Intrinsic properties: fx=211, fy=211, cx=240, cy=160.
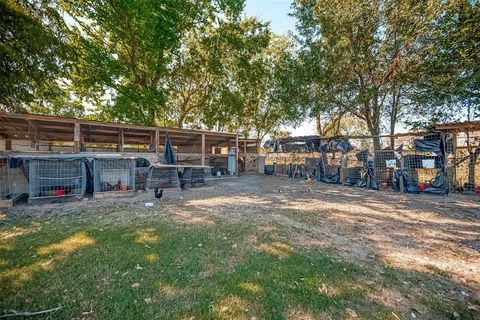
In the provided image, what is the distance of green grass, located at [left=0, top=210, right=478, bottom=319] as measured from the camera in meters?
2.02

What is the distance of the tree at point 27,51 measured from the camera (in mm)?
5004

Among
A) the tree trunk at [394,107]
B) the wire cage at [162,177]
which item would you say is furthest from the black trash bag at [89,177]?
the tree trunk at [394,107]

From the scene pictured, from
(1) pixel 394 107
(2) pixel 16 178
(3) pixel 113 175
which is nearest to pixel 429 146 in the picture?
(1) pixel 394 107

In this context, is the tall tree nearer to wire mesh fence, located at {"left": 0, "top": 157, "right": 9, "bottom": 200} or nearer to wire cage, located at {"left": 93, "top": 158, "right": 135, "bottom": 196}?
wire cage, located at {"left": 93, "top": 158, "right": 135, "bottom": 196}

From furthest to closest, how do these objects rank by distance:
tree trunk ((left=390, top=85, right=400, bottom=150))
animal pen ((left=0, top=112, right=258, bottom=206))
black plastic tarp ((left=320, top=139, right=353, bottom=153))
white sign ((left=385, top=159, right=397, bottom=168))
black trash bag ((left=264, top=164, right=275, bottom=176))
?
1. black trash bag ((left=264, top=164, right=275, bottom=176))
2. tree trunk ((left=390, top=85, right=400, bottom=150))
3. black plastic tarp ((left=320, top=139, right=353, bottom=153))
4. white sign ((left=385, top=159, right=397, bottom=168))
5. animal pen ((left=0, top=112, right=258, bottom=206))

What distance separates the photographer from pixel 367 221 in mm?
5059

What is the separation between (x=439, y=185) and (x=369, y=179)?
250 cm

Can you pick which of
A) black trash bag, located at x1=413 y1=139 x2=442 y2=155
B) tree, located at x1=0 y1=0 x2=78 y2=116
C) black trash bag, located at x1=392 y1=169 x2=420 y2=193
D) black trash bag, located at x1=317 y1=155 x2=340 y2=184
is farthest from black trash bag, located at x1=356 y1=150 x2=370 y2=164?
tree, located at x1=0 y1=0 x2=78 y2=116

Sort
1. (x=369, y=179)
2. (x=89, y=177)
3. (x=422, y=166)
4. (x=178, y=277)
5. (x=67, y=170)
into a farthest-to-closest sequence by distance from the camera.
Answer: (x=369, y=179)
(x=422, y=166)
(x=89, y=177)
(x=67, y=170)
(x=178, y=277)

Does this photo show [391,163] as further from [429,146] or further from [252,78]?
[252,78]

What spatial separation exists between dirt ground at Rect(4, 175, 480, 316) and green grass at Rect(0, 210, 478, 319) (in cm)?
50

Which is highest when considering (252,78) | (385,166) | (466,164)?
(252,78)

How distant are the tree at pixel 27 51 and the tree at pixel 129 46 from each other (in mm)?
3778

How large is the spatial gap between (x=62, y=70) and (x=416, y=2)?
14748mm
